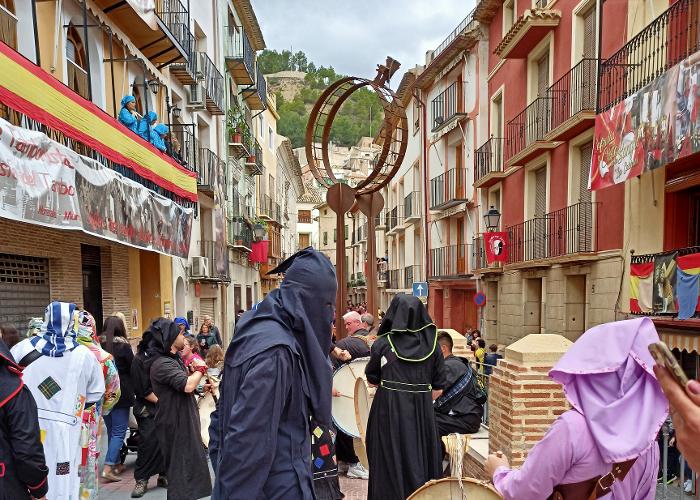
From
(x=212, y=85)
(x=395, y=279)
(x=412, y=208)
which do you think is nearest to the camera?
(x=212, y=85)

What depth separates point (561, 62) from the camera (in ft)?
48.6

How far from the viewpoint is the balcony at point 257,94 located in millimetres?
27000

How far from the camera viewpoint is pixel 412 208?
30.6 m

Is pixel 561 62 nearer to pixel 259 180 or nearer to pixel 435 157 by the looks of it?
pixel 435 157

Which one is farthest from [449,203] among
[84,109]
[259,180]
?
[84,109]

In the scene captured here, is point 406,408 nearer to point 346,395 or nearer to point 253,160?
point 346,395

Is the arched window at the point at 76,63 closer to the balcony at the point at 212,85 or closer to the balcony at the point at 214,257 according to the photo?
the balcony at the point at 212,85

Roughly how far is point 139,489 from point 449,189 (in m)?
20.5

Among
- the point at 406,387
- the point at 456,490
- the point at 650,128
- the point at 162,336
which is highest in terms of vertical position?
the point at 650,128

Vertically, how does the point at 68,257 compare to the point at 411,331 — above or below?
above

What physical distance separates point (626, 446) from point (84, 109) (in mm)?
8571

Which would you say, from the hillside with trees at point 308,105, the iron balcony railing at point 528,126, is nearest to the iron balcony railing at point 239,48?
the iron balcony railing at point 528,126

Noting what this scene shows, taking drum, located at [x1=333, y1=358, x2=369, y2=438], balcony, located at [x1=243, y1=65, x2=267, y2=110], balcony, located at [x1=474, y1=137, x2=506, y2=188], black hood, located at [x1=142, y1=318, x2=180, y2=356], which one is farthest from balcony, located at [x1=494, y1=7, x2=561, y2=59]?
balcony, located at [x1=243, y1=65, x2=267, y2=110]

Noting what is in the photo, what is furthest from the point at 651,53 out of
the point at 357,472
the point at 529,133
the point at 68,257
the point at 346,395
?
the point at 68,257
